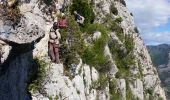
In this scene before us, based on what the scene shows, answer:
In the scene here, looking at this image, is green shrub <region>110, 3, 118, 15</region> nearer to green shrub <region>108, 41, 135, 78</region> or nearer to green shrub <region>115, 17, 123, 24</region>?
green shrub <region>115, 17, 123, 24</region>

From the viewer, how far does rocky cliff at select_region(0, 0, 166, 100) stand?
928 inches

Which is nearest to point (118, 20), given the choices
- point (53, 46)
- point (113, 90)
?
point (113, 90)

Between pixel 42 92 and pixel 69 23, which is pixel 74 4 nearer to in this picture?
pixel 69 23

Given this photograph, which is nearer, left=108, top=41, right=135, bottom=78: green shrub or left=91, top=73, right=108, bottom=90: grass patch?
left=91, top=73, right=108, bottom=90: grass patch

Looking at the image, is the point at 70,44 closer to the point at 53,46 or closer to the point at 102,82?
the point at 53,46

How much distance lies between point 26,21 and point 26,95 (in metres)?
5.33

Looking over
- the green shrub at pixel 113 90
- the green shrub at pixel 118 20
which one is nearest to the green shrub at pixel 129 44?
the green shrub at pixel 118 20

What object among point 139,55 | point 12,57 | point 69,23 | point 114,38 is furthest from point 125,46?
point 12,57

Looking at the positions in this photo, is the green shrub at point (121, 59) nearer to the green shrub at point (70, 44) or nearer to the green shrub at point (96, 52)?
the green shrub at point (96, 52)

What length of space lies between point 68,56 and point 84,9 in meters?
11.1

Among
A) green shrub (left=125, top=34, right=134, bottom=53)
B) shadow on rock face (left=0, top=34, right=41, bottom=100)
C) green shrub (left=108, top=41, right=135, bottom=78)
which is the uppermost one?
green shrub (left=125, top=34, right=134, bottom=53)

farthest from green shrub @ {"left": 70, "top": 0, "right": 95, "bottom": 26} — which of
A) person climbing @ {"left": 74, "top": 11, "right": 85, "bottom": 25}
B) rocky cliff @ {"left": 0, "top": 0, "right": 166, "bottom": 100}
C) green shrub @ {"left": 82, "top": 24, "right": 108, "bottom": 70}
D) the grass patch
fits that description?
the grass patch

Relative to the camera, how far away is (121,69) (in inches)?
1893

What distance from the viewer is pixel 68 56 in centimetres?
3138
